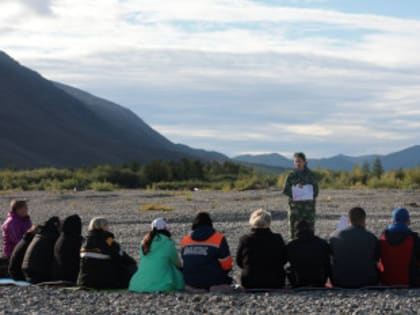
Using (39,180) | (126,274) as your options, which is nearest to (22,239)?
(126,274)

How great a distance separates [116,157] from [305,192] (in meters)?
103

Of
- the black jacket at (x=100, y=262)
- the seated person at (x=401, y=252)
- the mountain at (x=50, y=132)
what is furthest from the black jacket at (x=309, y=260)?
the mountain at (x=50, y=132)

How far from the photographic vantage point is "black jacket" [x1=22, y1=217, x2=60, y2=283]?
42.2 ft

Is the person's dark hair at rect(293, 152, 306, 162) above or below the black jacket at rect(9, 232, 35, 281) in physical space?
above

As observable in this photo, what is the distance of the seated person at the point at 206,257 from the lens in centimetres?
1203

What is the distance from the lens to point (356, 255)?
11953 mm

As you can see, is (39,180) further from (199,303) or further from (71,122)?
(71,122)

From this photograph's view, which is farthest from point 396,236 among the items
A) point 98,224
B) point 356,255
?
point 98,224

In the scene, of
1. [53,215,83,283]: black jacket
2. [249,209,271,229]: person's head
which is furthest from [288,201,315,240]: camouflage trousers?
[53,215,83,283]: black jacket

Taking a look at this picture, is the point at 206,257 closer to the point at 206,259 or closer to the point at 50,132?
the point at 206,259

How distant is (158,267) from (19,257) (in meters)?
2.24

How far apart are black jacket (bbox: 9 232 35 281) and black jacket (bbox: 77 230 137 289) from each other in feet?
3.91

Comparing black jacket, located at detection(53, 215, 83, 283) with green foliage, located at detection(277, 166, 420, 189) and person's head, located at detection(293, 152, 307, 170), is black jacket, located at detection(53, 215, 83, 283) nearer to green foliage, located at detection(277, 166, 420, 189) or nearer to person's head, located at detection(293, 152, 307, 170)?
person's head, located at detection(293, 152, 307, 170)

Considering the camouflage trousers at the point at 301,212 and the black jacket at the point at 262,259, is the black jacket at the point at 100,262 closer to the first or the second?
the black jacket at the point at 262,259
